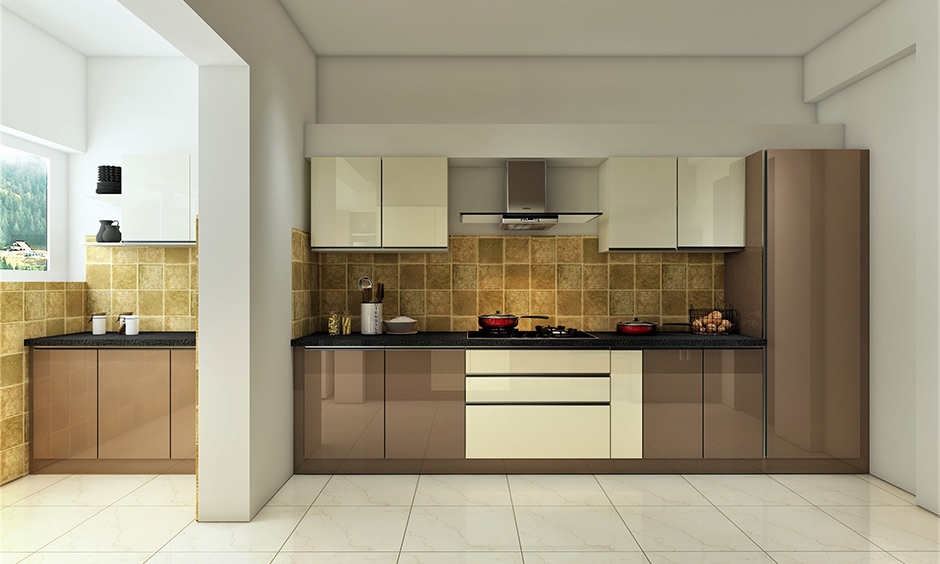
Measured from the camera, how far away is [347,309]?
4.28 m

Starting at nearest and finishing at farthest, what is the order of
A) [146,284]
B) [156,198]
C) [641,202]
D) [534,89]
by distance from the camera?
1. [156,198]
2. [641,202]
3. [146,284]
4. [534,89]

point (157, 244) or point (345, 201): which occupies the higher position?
point (345, 201)

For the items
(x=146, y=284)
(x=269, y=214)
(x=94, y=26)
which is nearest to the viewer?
(x=269, y=214)

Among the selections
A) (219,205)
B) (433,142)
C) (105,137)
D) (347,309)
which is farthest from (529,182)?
(105,137)

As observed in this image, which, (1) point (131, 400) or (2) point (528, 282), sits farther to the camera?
(2) point (528, 282)

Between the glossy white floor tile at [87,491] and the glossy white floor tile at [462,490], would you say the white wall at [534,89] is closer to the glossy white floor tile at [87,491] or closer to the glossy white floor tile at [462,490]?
the glossy white floor tile at [462,490]

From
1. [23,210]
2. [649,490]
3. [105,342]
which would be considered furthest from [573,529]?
[23,210]

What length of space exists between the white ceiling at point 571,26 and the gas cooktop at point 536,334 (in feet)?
7.02

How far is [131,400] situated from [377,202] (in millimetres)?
2106

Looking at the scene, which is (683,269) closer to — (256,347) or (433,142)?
(433,142)

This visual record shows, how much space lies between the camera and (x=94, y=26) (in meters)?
3.67

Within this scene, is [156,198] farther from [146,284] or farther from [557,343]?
[557,343]

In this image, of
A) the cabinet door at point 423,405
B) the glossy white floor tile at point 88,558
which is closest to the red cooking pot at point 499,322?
the cabinet door at point 423,405

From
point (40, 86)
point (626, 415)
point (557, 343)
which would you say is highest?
point (40, 86)
